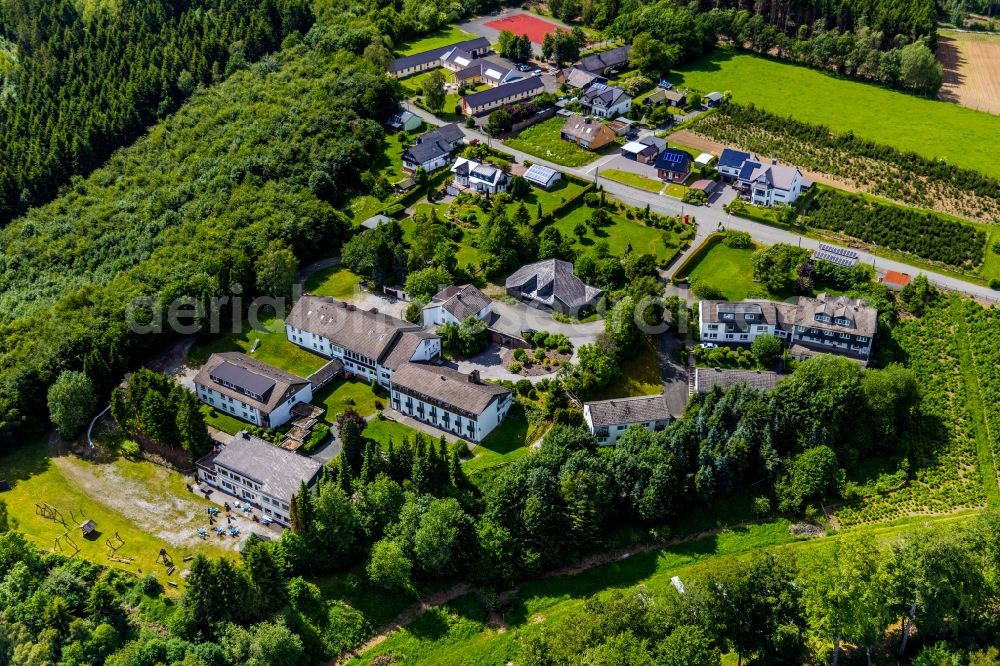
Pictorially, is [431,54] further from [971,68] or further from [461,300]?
[971,68]

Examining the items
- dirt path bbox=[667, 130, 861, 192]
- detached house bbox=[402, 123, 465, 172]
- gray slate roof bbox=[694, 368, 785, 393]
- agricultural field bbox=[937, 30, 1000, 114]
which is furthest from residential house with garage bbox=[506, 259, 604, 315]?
agricultural field bbox=[937, 30, 1000, 114]

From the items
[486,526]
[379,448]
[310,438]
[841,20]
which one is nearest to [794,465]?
[486,526]

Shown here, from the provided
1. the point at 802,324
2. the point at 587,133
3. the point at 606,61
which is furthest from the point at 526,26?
the point at 802,324

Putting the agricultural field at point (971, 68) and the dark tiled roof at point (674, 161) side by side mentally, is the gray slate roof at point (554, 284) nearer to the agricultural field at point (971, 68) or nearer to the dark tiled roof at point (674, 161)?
the dark tiled roof at point (674, 161)

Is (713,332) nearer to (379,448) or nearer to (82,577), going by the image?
(379,448)

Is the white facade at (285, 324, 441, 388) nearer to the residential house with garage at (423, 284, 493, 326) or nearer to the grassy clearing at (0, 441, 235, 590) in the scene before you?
the residential house with garage at (423, 284, 493, 326)
